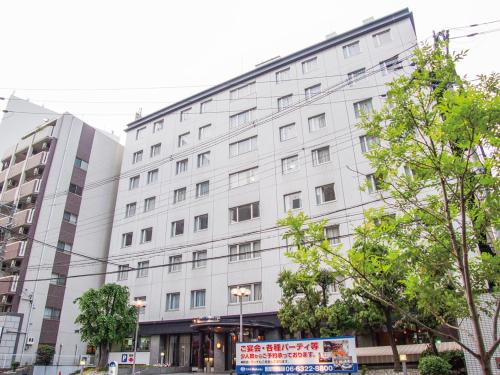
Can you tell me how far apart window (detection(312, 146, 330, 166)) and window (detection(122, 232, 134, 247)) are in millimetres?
21704

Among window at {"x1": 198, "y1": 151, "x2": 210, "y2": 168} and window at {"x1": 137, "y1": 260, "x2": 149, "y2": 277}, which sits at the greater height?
window at {"x1": 198, "y1": 151, "x2": 210, "y2": 168}

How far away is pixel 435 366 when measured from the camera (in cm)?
1678

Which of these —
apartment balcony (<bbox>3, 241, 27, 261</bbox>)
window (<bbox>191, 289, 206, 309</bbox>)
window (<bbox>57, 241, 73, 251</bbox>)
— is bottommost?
window (<bbox>191, 289, 206, 309</bbox>)

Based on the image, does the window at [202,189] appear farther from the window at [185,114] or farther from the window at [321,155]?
the window at [321,155]

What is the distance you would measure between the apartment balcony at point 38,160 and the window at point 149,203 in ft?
44.1

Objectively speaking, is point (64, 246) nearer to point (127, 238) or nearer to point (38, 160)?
point (127, 238)

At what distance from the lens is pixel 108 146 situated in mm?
49188

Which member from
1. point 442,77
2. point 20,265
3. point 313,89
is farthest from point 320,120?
point 20,265

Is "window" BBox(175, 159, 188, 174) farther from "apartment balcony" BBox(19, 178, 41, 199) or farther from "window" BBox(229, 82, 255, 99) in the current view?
"apartment balcony" BBox(19, 178, 41, 199)

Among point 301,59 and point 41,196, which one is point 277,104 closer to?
point 301,59

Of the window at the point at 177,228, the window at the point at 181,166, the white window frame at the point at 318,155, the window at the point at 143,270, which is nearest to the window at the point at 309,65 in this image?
the white window frame at the point at 318,155

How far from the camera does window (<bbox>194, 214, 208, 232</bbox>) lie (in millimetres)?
35625

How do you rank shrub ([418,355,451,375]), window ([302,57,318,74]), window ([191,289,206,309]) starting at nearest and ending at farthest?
shrub ([418,355,451,375])
window ([191,289,206,309])
window ([302,57,318,74])

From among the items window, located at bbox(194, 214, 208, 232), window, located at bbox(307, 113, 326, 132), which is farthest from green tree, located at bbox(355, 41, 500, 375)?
window, located at bbox(194, 214, 208, 232)
